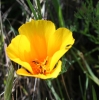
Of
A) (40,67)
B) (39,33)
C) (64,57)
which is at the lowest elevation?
(64,57)

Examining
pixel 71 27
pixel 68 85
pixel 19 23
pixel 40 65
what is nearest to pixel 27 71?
pixel 40 65

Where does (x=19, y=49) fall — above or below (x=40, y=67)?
above

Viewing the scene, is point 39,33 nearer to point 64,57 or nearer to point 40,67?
point 40,67

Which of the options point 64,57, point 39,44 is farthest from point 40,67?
point 64,57

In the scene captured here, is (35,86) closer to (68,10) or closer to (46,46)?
(46,46)

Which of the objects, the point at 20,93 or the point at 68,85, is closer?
the point at 20,93

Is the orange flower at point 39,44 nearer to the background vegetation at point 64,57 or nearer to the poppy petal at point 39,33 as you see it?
the poppy petal at point 39,33

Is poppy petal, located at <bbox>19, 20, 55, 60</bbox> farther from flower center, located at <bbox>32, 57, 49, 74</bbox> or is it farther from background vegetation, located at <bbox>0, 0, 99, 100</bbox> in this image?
background vegetation, located at <bbox>0, 0, 99, 100</bbox>

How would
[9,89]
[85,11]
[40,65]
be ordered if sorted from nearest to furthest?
[9,89] < [40,65] < [85,11]
